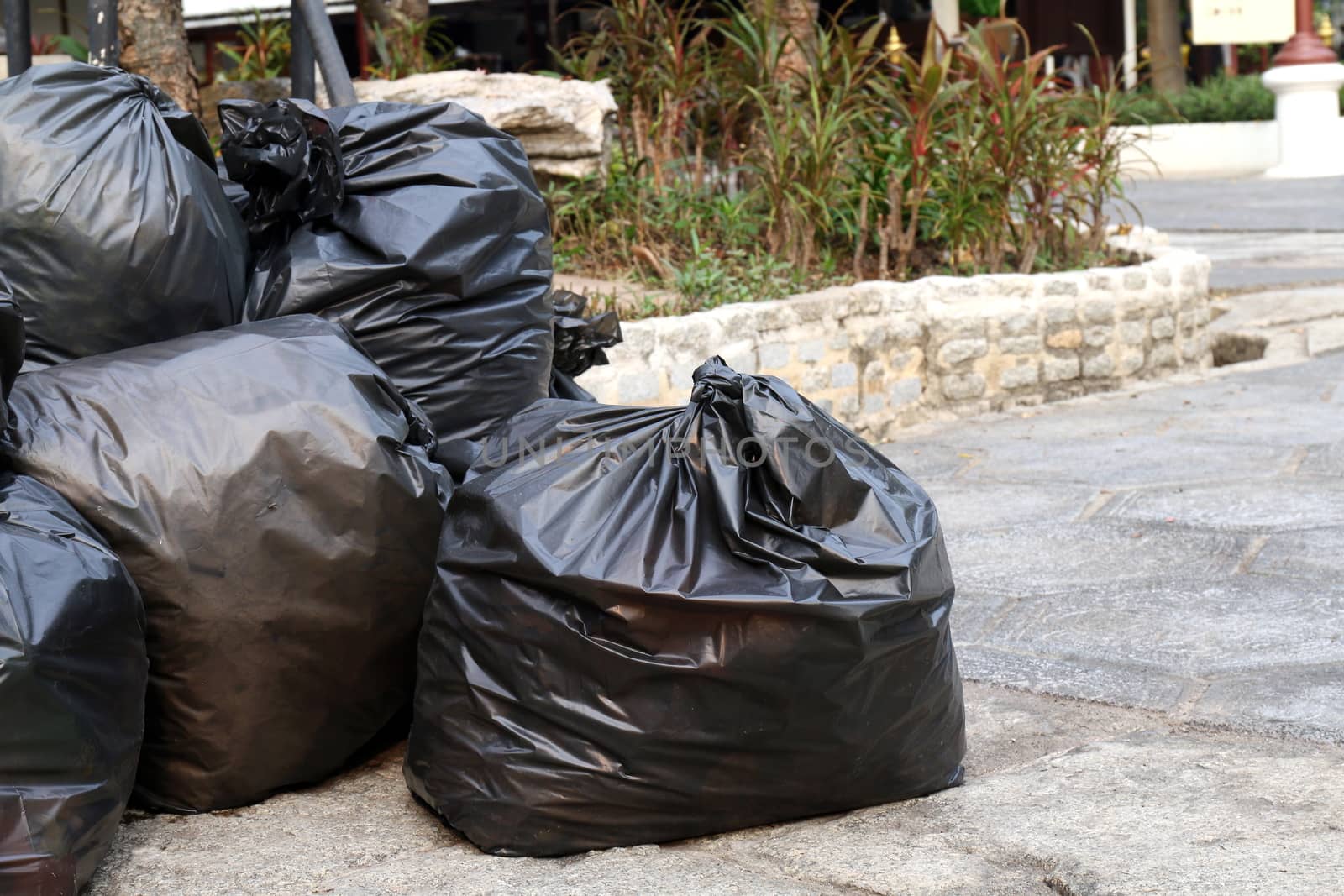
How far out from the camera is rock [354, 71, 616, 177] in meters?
5.57

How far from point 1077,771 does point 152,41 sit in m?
3.93

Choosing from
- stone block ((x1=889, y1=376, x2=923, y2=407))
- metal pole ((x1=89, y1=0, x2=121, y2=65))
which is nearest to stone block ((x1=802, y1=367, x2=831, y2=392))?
stone block ((x1=889, y1=376, x2=923, y2=407))

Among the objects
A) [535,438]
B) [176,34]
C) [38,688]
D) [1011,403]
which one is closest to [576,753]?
[535,438]

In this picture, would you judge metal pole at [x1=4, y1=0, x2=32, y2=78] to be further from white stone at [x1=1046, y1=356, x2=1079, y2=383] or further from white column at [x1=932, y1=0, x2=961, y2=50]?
white column at [x1=932, y1=0, x2=961, y2=50]

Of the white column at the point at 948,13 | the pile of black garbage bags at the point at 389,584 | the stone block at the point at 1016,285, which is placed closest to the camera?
the pile of black garbage bags at the point at 389,584

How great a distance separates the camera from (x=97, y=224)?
235 centimetres

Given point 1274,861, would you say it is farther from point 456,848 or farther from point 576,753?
point 456,848

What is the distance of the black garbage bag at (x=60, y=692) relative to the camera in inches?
68.6

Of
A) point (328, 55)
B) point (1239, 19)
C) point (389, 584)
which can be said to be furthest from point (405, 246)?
point (1239, 19)

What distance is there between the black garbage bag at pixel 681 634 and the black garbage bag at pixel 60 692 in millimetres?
448

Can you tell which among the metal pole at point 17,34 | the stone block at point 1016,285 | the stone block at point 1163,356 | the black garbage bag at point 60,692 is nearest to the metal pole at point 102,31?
the metal pole at point 17,34

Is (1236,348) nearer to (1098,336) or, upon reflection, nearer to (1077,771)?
(1098,336)

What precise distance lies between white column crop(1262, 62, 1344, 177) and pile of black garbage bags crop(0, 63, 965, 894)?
1413 centimetres

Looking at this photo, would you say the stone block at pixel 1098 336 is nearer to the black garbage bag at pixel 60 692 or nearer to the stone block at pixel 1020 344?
the stone block at pixel 1020 344
